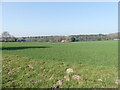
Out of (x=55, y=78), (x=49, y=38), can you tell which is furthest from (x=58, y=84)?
(x=49, y=38)

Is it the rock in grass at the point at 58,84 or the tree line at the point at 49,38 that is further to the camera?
the tree line at the point at 49,38

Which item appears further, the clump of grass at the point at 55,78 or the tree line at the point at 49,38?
the tree line at the point at 49,38

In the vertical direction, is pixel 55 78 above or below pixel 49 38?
below

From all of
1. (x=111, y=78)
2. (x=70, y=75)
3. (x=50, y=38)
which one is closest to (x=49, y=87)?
(x=70, y=75)

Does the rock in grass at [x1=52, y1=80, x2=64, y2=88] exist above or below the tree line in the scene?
below

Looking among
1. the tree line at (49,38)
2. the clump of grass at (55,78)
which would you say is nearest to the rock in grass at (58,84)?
the clump of grass at (55,78)

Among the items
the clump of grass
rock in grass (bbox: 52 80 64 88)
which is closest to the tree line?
Answer: the clump of grass

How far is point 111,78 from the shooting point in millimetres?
5430

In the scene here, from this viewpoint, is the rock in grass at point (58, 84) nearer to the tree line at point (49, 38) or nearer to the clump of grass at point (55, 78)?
the clump of grass at point (55, 78)

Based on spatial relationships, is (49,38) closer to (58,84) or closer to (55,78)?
(55,78)

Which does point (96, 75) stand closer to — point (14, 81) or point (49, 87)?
point (49, 87)

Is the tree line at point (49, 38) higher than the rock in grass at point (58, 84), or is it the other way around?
the tree line at point (49, 38)

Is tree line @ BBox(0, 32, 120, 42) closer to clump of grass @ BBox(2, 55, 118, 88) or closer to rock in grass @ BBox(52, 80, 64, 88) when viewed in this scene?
clump of grass @ BBox(2, 55, 118, 88)

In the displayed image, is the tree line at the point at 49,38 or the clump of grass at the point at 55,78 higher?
the tree line at the point at 49,38
